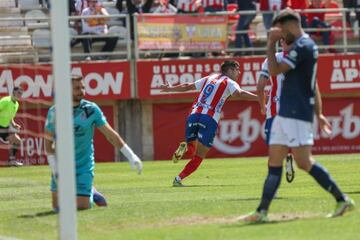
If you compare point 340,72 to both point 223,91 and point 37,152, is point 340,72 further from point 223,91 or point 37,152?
point 223,91

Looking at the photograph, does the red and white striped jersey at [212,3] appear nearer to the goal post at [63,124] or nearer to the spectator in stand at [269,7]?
the spectator in stand at [269,7]

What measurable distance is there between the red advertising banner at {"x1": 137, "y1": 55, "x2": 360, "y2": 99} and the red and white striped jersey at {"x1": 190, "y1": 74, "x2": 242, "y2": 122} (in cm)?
1019

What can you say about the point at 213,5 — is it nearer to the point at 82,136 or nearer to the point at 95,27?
the point at 95,27

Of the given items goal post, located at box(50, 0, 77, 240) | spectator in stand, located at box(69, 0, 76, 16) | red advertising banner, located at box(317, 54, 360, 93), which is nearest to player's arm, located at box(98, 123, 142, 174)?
goal post, located at box(50, 0, 77, 240)

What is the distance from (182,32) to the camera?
30500 millimetres

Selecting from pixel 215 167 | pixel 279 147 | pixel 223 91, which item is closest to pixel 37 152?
pixel 215 167

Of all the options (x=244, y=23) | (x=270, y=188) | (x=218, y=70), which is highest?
(x=270, y=188)

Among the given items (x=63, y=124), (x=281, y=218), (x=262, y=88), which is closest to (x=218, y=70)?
(x=262, y=88)

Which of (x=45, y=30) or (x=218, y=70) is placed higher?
(x=45, y=30)

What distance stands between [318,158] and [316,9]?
493 centimetres

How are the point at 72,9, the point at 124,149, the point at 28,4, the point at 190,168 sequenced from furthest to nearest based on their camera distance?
the point at 72,9 → the point at 28,4 → the point at 190,168 → the point at 124,149

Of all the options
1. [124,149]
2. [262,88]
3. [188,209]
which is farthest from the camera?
[262,88]

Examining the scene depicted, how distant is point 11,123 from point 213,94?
9449 mm

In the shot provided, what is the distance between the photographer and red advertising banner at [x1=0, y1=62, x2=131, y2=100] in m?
29.8
